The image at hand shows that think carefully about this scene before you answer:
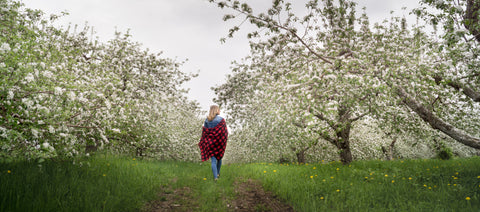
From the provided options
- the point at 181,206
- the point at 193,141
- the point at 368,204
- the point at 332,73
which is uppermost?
the point at 332,73

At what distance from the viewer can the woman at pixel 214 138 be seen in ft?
26.5

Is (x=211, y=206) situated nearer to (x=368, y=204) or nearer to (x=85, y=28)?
(x=368, y=204)

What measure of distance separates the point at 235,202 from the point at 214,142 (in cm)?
291

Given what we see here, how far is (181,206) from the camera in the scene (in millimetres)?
5203

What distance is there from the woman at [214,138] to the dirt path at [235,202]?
60.0 inches

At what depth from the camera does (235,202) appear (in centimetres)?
556

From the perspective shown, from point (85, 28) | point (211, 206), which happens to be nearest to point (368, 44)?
point (211, 206)

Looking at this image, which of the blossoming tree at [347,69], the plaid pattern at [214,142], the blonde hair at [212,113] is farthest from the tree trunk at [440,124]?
the blonde hair at [212,113]

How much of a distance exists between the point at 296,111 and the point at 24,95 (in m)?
5.50

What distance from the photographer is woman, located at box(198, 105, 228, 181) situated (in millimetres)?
8078

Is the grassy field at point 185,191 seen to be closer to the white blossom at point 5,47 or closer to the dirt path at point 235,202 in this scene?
the dirt path at point 235,202

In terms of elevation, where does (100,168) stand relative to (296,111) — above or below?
below

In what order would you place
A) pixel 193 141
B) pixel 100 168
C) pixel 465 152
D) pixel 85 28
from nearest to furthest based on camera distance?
pixel 100 168
pixel 85 28
pixel 193 141
pixel 465 152

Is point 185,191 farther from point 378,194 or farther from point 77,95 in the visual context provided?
point 378,194
